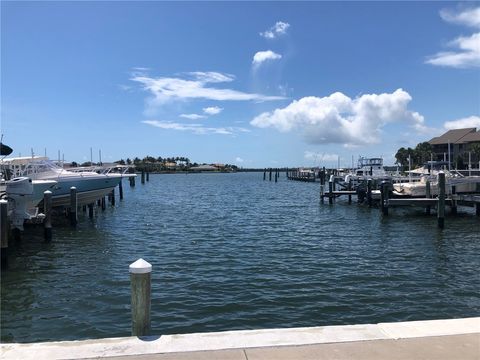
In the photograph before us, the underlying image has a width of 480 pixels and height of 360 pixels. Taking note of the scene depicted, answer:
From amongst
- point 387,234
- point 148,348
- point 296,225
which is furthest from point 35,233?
point 148,348

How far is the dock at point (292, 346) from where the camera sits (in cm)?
518

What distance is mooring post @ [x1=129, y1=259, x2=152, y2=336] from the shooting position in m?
6.27

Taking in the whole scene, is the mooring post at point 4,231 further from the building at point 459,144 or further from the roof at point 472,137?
the roof at point 472,137

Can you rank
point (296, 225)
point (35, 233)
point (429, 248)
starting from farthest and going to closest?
point (296, 225) < point (35, 233) < point (429, 248)

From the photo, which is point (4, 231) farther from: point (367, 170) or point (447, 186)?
point (367, 170)

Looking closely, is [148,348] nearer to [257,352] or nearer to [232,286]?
[257,352]

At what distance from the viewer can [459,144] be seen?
335ft

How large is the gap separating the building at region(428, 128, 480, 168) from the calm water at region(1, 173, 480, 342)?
7219cm

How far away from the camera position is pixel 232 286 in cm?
1308

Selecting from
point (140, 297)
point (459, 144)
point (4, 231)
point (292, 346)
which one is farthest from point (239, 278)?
point (459, 144)

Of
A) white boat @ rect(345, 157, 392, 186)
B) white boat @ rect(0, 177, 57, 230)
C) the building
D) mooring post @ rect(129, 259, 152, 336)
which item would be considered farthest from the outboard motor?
the building

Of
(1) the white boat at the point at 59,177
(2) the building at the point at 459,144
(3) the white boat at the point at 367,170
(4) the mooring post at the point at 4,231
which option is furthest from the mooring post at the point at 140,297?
(2) the building at the point at 459,144

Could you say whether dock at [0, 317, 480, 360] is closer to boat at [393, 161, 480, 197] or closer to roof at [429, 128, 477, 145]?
boat at [393, 161, 480, 197]

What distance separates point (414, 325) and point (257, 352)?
7.18 feet
